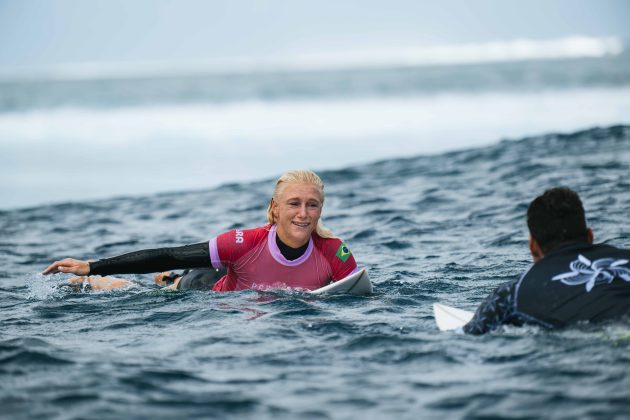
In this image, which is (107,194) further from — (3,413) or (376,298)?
(3,413)

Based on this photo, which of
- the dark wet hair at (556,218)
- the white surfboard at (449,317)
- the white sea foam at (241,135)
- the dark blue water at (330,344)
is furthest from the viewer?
the white sea foam at (241,135)

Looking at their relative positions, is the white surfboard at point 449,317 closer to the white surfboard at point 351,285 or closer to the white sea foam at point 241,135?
the white surfboard at point 351,285

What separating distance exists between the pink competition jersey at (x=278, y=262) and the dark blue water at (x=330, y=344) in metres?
0.26

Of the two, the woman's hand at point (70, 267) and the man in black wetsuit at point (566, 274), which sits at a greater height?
the woman's hand at point (70, 267)

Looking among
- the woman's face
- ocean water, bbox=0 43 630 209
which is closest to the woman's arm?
the woman's face

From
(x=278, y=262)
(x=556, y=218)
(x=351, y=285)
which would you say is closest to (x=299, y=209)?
(x=278, y=262)

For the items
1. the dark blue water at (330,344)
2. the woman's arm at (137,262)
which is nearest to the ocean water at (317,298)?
the dark blue water at (330,344)

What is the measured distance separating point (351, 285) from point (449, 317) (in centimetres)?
157

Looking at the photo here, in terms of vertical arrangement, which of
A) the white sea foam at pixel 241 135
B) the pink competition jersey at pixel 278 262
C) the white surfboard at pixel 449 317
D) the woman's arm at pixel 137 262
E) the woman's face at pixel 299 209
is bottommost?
the white surfboard at pixel 449 317

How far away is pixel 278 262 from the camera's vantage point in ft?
31.3

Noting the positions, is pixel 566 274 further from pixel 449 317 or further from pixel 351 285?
pixel 351 285

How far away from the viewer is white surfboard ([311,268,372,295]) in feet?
30.1

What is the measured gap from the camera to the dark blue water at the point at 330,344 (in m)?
6.09

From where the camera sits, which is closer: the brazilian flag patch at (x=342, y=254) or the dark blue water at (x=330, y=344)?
the dark blue water at (x=330, y=344)
